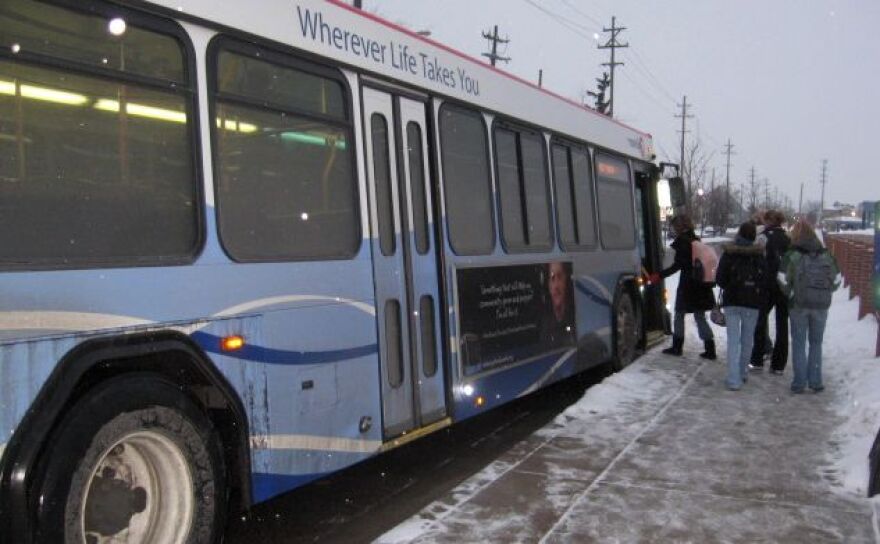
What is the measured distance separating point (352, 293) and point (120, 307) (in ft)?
5.41

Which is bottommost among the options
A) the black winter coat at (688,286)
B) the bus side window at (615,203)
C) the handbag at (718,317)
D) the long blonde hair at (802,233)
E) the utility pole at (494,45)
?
the handbag at (718,317)

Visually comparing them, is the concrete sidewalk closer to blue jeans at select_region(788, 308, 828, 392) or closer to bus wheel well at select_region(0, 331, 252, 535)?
blue jeans at select_region(788, 308, 828, 392)

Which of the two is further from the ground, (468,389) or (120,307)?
(120,307)

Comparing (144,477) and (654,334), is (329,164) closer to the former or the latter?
(144,477)

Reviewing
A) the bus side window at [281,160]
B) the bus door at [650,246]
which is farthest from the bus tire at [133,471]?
the bus door at [650,246]

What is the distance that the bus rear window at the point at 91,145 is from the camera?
303 cm

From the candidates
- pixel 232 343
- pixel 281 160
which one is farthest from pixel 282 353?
pixel 281 160

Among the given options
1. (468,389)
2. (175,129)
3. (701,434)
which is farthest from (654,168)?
(175,129)

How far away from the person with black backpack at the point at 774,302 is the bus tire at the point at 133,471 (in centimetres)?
688

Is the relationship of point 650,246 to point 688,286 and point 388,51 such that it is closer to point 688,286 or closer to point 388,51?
point 688,286

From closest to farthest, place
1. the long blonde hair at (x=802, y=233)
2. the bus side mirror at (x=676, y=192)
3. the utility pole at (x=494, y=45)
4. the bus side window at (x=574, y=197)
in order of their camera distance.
A: the bus side window at (x=574, y=197) < the long blonde hair at (x=802, y=233) < the bus side mirror at (x=676, y=192) < the utility pole at (x=494, y=45)

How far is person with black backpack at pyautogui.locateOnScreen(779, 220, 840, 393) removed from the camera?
7789mm

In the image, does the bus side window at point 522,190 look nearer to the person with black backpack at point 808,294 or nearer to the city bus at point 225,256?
the city bus at point 225,256

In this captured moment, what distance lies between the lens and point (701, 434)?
259 inches
